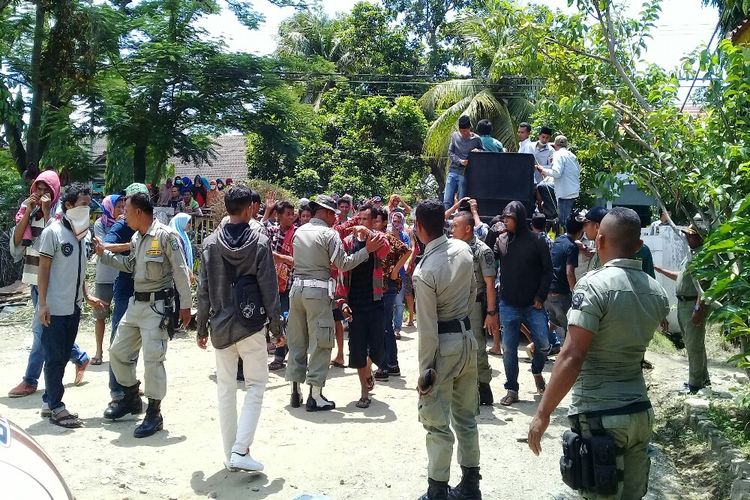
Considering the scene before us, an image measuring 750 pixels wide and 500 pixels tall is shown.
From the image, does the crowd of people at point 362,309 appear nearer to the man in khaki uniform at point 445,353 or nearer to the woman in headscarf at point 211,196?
the man in khaki uniform at point 445,353

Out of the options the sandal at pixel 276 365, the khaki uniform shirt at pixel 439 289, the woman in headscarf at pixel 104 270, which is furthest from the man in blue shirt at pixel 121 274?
the khaki uniform shirt at pixel 439 289

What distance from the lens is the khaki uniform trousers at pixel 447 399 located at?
182 inches

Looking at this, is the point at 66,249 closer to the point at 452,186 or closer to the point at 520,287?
the point at 520,287

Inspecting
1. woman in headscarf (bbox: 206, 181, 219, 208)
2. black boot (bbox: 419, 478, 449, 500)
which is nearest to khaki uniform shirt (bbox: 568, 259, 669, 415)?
black boot (bbox: 419, 478, 449, 500)

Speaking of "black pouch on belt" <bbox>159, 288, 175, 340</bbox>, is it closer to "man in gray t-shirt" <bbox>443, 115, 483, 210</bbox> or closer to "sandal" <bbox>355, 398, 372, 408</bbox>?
"sandal" <bbox>355, 398, 372, 408</bbox>

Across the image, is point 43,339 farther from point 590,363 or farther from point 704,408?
point 704,408

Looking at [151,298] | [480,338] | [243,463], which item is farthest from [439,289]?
[151,298]

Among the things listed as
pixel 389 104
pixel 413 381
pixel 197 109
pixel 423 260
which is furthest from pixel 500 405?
pixel 389 104

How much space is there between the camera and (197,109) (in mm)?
18078

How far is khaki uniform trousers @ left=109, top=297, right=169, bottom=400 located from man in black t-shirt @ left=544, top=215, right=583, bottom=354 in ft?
14.6

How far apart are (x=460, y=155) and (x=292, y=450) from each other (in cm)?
608

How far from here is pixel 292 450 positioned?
5.84 metres

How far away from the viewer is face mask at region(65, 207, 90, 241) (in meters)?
6.36

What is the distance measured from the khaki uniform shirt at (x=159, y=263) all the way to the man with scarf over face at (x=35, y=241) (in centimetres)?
114
